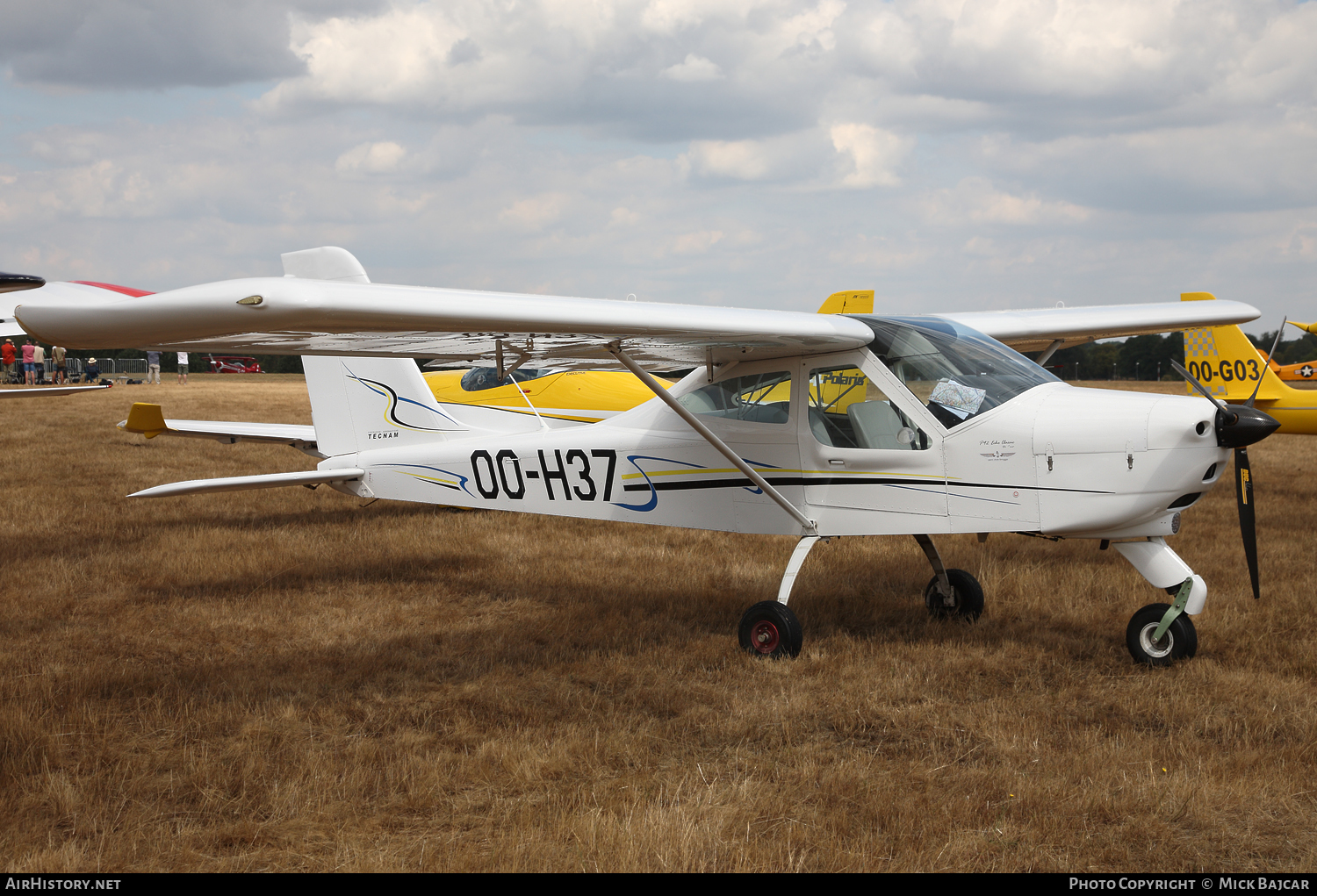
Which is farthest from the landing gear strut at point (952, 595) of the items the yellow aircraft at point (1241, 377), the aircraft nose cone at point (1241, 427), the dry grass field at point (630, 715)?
the yellow aircraft at point (1241, 377)

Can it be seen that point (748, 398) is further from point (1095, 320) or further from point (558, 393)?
point (558, 393)

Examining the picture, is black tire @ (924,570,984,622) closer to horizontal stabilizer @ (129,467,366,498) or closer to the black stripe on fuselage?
the black stripe on fuselage

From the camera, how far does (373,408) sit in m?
9.26

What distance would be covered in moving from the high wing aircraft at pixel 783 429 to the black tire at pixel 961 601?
0.05 feet

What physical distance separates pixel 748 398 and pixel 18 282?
4092 mm

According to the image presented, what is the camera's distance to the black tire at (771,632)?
573cm

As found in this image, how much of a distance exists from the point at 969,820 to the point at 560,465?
13.2 feet

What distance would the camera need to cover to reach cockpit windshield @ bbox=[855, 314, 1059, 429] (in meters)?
5.53

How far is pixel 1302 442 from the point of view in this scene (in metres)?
21.1

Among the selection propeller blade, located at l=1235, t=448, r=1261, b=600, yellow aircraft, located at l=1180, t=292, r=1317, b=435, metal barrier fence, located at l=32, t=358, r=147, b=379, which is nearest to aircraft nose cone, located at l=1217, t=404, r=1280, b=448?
propeller blade, located at l=1235, t=448, r=1261, b=600

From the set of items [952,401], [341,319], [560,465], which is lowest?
[560,465]

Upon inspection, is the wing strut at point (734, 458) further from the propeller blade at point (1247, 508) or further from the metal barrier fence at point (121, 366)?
the metal barrier fence at point (121, 366)
